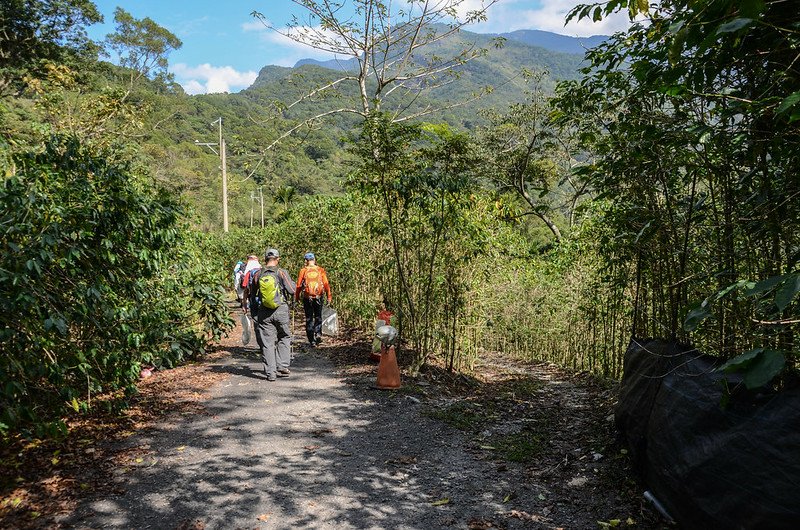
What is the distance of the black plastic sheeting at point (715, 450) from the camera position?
256cm

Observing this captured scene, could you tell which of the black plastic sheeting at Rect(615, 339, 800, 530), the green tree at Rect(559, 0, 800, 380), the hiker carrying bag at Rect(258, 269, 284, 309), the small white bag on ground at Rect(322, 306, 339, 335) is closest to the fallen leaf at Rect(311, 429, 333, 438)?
the hiker carrying bag at Rect(258, 269, 284, 309)

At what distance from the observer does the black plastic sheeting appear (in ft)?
8.40

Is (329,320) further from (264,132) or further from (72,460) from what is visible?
(72,460)

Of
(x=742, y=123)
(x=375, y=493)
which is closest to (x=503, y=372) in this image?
(x=375, y=493)

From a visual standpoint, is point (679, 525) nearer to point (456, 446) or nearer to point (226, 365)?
point (456, 446)

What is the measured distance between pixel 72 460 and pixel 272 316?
11.0ft

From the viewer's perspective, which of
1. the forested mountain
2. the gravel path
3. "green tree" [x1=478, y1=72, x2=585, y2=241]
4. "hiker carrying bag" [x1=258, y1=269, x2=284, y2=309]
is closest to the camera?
the gravel path

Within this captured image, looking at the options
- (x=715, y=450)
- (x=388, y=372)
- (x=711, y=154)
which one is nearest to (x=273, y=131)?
(x=388, y=372)

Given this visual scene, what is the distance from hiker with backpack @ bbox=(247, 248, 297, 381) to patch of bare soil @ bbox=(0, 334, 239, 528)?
1173 millimetres

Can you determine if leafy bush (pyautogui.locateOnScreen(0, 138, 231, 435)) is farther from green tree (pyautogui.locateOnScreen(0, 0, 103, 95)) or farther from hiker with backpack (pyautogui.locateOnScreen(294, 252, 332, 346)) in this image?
green tree (pyautogui.locateOnScreen(0, 0, 103, 95))

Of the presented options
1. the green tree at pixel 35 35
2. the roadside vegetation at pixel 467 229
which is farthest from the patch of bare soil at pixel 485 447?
the green tree at pixel 35 35

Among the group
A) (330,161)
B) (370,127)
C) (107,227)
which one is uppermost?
(330,161)

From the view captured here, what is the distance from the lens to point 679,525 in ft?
10.8

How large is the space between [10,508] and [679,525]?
4.27 m
